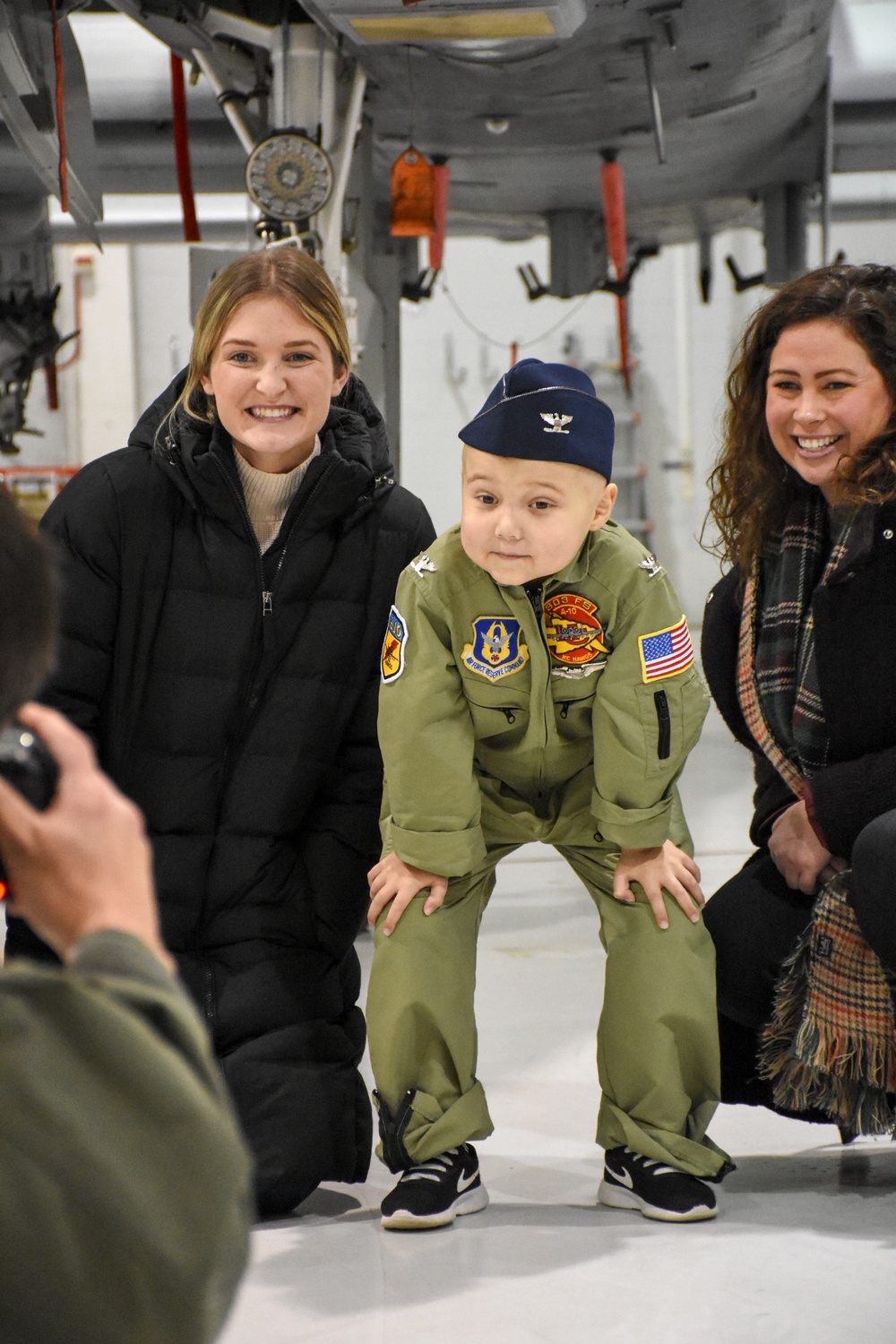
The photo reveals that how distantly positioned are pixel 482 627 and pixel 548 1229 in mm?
707

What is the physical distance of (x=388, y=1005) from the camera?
1.65 m

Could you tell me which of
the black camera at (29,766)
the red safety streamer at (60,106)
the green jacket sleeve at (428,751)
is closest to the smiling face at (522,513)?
the green jacket sleeve at (428,751)

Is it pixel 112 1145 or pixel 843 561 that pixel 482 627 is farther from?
pixel 112 1145

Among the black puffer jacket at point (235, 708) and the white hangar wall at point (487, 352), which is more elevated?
the white hangar wall at point (487, 352)

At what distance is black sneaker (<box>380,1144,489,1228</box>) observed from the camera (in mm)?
1579

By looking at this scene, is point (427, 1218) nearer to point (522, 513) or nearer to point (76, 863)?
point (522, 513)

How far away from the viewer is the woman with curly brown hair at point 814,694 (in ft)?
5.44

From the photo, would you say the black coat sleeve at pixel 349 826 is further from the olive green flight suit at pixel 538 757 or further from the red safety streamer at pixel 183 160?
the red safety streamer at pixel 183 160

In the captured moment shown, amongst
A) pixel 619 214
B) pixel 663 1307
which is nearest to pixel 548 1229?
pixel 663 1307

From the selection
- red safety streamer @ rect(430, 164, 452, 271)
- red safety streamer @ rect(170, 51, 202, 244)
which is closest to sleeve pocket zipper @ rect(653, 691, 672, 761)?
red safety streamer @ rect(170, 51, 202, 244)

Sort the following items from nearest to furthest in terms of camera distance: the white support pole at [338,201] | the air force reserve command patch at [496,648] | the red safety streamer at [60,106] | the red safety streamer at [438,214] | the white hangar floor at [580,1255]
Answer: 1. the white hangar floor at [580,1255]
2. the air force reserve command patch at [496,648]
3. the red safety streamer at [60,106]
4. the white support pole at [338,201]
5. the red safety streamer at [438,214]

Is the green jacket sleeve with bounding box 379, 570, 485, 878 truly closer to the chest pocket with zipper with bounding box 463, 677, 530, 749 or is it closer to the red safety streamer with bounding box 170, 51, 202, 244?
the chest pocket with zipper with bounding box 463, 677, 530, 749

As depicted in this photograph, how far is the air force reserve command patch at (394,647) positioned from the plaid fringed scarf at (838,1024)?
598 mm

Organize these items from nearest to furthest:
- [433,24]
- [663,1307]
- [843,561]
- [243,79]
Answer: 1. [663,1307]
2. [843,561]
3. [433,24]
4. [243,79]
